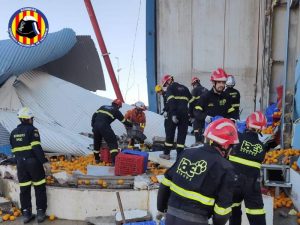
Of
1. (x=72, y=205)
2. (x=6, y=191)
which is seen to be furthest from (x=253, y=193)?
(x=6, y=191)

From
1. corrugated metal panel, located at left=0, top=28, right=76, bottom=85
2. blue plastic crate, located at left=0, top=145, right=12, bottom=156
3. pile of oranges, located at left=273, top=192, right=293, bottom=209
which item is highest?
corrugated metal panel, located at left=0, top=28, right=76, bottom=85

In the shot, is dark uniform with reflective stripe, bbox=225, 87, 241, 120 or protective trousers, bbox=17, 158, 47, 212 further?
dark uniform with reflective stripe, bbox=225, 87, 241, 120

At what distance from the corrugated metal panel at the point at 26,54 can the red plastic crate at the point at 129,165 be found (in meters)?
5.18

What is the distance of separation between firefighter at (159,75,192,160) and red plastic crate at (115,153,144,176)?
2.85 ft

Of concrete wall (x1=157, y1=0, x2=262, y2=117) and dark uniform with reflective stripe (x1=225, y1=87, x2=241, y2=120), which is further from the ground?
concrete wall (x1=157, y1=0, x2=262, y2=117)

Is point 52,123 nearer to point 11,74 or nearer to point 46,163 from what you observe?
point 11,74

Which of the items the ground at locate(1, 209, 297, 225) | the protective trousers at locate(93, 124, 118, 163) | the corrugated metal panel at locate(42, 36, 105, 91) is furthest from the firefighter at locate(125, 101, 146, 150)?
the corrugated metal panel at locate(42, 36, 105, 91)

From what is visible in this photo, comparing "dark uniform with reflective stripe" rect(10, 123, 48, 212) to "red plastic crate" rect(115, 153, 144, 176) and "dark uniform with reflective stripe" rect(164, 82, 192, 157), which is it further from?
"dark uniform with reflective stripe" rect(164, 82, 192, 157)

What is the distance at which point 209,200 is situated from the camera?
328cm

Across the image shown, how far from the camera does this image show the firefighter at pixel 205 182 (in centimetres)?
323

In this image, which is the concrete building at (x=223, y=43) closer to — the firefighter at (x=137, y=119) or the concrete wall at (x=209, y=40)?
the concrete wall at (x=209, y=40)

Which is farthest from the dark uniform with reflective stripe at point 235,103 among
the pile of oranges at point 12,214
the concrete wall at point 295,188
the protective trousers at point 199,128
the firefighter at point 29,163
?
the pile of oranges at point 12,214

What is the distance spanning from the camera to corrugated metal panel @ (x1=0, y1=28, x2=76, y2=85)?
1008 cm

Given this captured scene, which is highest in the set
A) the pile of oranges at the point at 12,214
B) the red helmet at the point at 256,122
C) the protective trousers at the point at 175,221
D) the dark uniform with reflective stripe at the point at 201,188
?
the red helmet at the point at 256,122
